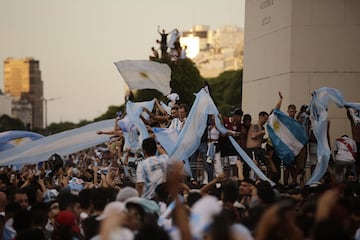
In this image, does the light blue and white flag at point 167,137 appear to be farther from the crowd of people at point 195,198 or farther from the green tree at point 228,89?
the green tree at point 228,89

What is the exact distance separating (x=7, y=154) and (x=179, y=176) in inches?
546

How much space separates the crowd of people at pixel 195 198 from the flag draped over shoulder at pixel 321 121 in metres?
0.25

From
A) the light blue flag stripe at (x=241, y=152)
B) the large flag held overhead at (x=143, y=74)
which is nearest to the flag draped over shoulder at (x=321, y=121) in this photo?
the light blue flag stripe at (x=241, y=152)

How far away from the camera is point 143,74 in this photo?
25656 millimetres

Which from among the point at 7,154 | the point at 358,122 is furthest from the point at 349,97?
the point at 7,154

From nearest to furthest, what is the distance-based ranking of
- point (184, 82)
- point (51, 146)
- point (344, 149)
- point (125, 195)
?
point (125, 195) < point (344, 149) < point (51, 146) < point (184, 82)

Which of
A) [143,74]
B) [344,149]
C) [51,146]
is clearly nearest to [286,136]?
[344,149]

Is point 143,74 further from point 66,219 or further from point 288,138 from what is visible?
point 66,219

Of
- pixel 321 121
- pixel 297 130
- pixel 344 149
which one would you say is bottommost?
pixel 344 149

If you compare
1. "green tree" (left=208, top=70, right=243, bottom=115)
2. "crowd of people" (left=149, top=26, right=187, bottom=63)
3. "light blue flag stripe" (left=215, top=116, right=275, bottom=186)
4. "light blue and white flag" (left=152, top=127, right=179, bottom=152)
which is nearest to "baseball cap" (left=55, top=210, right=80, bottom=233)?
"light blue flag stripe" (left=215, top=116, right=275, bottom=186)

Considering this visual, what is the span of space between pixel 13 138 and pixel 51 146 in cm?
281

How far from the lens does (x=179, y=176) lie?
428 inches

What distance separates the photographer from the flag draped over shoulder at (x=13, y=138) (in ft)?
86.8

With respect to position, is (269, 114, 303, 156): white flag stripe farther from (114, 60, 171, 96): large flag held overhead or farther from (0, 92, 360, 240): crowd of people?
(114, 60, 171, 96): large flag held overhead
